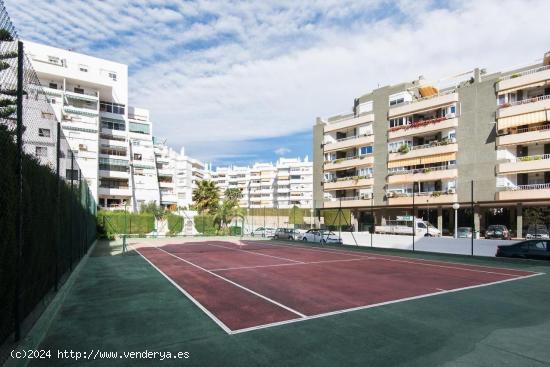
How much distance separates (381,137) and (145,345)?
53550 mm

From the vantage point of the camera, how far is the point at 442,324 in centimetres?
738

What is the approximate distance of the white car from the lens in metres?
31.7

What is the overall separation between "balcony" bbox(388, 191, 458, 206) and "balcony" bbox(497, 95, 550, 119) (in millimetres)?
9813

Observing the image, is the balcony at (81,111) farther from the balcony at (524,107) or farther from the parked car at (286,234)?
the balcony at (524,107)

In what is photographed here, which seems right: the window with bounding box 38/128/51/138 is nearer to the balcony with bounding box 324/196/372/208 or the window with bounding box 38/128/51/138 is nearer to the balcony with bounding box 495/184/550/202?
the balcony with bounding box 495/184/550/202

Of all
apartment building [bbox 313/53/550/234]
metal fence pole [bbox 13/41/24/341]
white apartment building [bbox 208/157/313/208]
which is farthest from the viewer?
white apartment building [bbox 208/157/313/208]

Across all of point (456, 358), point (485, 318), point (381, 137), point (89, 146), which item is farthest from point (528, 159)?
point (89, 146)

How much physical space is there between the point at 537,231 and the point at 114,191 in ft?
199

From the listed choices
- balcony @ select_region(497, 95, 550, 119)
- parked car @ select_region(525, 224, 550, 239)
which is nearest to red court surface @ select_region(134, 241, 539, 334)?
parked car @ select_region(525, 224, 550, 239)

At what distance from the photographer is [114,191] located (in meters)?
64.4

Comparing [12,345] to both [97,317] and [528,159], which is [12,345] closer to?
[97,317]

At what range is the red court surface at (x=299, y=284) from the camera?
8.34 meters

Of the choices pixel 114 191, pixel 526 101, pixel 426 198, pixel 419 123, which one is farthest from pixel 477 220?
pixel 114 191

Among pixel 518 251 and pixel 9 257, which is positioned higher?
pixel 9 257
